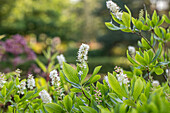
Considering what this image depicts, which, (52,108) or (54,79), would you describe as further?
(54,79)

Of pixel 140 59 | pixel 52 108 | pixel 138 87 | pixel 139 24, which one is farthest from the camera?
pixel 139 24

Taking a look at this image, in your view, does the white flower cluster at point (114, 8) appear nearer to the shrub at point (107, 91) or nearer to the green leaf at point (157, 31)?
the shrub at point (107, 91)

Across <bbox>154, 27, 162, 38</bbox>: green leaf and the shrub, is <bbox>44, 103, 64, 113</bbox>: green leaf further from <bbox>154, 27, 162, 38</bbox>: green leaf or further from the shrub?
<bbox>154, 27, 162, 38</bbox>: green leaf

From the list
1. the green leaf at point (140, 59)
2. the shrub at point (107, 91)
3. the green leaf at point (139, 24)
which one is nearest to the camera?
the shrub at point (107, 91)

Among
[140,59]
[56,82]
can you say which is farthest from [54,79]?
[140,59]

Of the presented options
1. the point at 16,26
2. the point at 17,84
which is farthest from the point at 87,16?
the point at 17,84

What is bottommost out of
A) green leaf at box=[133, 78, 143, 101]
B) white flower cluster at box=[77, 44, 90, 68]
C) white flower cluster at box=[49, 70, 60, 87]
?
green leaf at box=[133, 78, 143, 101]

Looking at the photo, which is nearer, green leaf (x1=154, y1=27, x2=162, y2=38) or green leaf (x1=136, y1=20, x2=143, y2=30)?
green leaf (x1=136, y1=20, x2=143, y2=30)

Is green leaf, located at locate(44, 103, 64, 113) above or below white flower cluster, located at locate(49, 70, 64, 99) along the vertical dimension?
below

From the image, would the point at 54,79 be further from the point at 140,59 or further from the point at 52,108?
the point at 140,59

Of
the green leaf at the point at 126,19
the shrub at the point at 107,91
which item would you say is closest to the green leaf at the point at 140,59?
the shrub at the point at 107,91

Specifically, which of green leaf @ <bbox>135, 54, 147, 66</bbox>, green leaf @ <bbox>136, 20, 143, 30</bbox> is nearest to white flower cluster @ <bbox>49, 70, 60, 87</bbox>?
green leaf @ <bbox>135, 54, 147, 66</bbox>

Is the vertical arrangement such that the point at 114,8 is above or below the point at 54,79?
above

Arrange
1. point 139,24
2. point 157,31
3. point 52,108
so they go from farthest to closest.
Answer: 1. point 157,31
2. point 139,24
3. point 52,108
